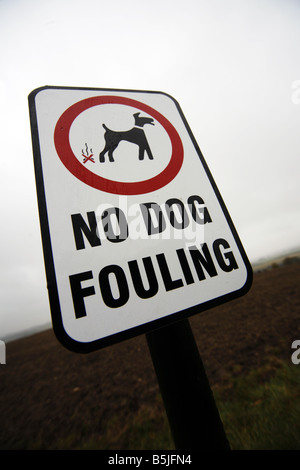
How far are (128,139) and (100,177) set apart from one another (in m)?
0.23

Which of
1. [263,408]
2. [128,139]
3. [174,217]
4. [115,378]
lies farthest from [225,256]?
[115,378]

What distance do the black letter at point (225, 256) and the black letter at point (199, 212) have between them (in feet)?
0.29

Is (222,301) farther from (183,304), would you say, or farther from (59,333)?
(59,333)

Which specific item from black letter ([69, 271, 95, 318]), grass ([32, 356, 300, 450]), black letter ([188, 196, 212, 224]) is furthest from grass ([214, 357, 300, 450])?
black letter ([69, 271, 95, 318])

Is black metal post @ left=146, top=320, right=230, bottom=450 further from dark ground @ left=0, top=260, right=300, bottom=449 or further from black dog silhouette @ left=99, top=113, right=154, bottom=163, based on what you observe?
dark ground @ left=0, top=260, right=300, bottom=449

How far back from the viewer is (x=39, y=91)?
2.81 feet

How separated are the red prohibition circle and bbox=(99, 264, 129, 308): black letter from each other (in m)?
0.28

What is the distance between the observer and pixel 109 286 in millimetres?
565

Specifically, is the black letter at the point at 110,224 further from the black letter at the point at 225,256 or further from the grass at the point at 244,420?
the grass at the point at 244,420

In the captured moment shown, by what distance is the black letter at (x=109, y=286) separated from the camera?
55cm

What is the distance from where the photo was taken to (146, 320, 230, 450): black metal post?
0.59 metres

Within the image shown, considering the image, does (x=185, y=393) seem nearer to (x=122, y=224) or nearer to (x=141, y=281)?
(x=141, y=281)

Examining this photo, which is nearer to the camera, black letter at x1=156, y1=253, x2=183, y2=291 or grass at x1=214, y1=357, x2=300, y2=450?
black letter at x1=156, y1=253, x2=183, y2=291

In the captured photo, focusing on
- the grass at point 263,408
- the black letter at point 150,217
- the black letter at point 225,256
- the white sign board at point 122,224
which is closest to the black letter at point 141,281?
the white sign board at point 122,224
